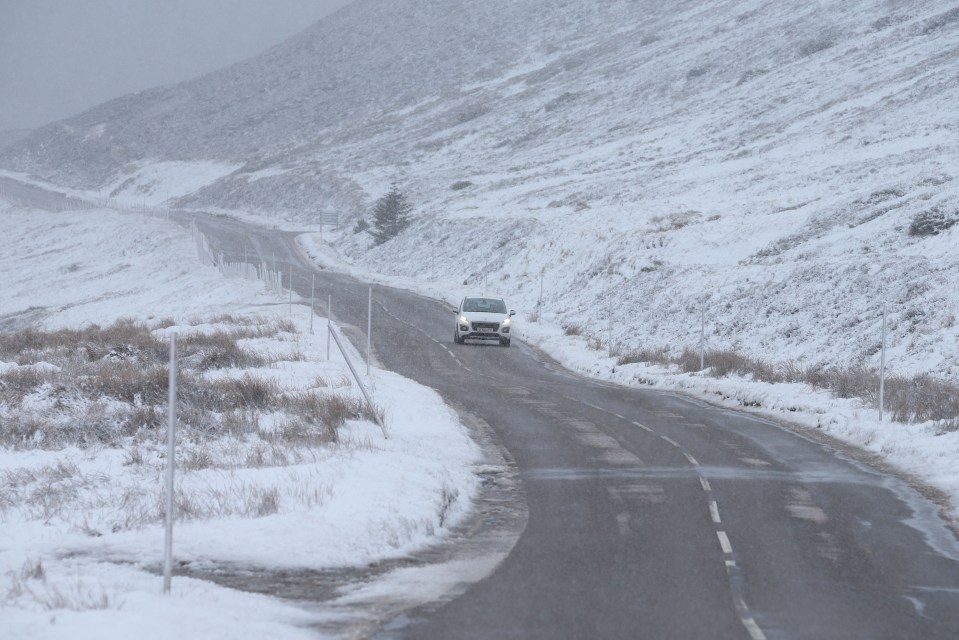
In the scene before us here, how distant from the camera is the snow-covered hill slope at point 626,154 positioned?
35.6m

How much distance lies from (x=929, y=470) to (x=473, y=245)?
4730 cm

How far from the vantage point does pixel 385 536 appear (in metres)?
10.3

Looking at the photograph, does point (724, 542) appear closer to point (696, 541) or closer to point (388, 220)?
point (696, 541)

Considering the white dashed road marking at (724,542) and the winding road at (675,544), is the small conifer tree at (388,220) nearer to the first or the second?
the winding road at (675,544)

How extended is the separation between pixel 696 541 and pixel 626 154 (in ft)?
235

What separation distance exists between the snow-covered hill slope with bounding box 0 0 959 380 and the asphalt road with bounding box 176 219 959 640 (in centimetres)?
1120

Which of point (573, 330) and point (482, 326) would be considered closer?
point (482, 326)

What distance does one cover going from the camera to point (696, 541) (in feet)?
35.4

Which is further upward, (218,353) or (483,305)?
(483,305)

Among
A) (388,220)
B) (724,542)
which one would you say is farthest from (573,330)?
(388,220)

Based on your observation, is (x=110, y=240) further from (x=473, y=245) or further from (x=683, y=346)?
(x=683, y=346)

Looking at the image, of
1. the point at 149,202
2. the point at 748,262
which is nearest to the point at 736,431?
the point at 748,262

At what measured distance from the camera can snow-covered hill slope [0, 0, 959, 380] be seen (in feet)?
117

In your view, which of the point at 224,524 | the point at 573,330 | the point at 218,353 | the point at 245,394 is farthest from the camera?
the point at 573,330
